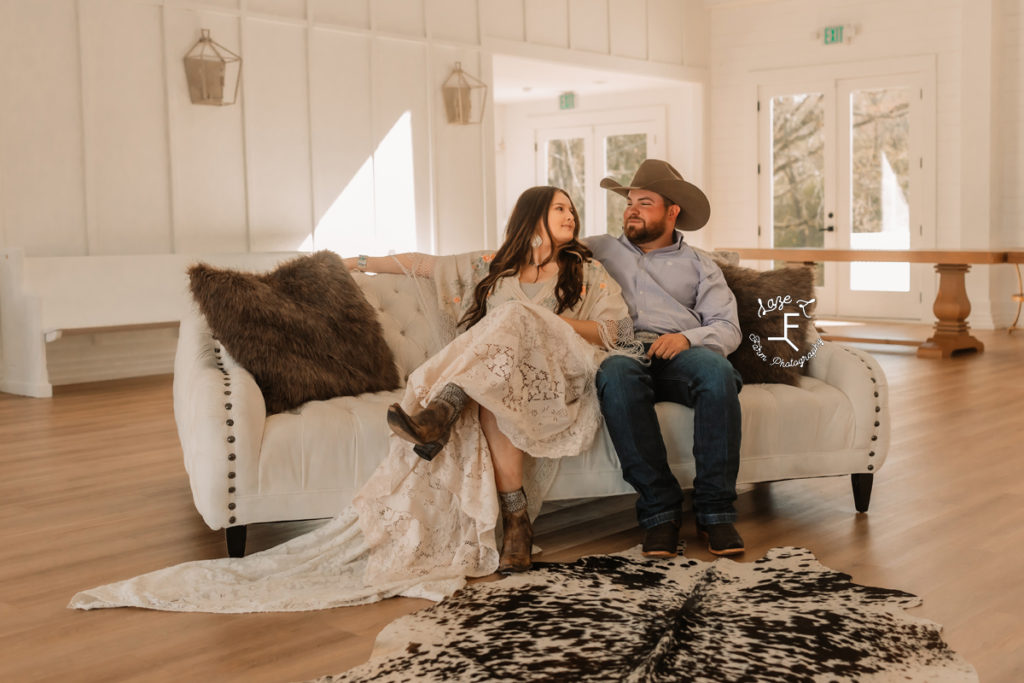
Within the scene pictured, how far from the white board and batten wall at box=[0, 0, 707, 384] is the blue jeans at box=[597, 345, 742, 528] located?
447 cm

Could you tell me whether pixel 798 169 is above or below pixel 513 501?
above

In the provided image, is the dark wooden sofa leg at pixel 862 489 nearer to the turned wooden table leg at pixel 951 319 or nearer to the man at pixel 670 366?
the man at pixel 670 366

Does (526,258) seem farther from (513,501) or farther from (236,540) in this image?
(236,540)

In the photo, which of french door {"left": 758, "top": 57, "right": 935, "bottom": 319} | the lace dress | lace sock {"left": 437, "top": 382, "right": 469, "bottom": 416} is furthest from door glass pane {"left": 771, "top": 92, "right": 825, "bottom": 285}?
lace sock {"left": 437, "top": 382, "right": 469, "bottom": 416}

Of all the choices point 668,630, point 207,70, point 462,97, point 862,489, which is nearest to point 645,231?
point 862,489

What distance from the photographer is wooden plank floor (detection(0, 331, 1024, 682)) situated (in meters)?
2.36

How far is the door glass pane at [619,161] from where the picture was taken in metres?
12.0

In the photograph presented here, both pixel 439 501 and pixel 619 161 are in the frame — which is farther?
pixel 619 161

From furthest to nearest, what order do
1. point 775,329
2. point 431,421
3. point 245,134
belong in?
point 245,134 → point 775,329 → point 431,421

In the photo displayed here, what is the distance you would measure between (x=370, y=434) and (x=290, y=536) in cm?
48

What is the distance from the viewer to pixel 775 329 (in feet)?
11.9

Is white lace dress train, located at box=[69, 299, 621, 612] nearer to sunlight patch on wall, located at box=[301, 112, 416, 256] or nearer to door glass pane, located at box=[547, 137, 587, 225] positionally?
sunlight patch on wall, located at box=[301, 112, 416, 256]

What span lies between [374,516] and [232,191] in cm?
509

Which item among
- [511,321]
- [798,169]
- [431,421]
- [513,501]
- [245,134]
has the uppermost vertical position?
[245,134]
